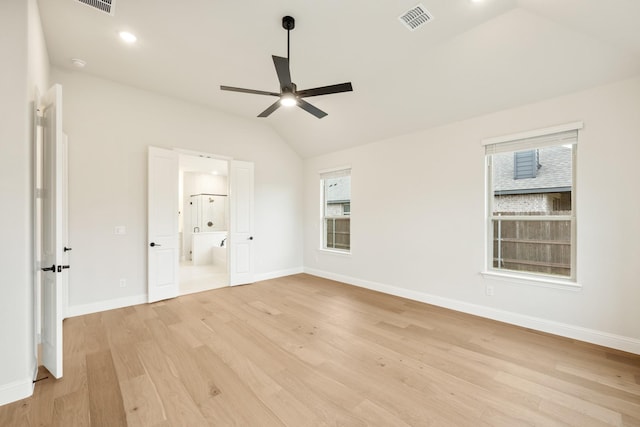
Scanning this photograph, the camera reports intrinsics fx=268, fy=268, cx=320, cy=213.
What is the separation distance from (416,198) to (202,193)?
6.99 meters

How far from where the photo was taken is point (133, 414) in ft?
6.14

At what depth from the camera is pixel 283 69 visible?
2469 mm

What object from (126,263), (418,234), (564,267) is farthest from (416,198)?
(126,263)

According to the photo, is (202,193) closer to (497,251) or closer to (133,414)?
(133,414)

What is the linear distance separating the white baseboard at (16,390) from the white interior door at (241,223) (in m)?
3.16

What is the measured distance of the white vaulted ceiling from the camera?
8.24ft

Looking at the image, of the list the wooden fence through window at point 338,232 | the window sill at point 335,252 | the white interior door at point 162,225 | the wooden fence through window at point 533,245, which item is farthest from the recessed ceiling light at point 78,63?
the wooden fence through window at point 533,245

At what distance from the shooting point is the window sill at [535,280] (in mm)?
3026

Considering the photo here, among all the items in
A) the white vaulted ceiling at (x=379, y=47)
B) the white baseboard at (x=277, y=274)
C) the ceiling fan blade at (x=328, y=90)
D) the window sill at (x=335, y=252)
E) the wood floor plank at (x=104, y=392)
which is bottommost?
the wood floor plank at (x=104, y=392)

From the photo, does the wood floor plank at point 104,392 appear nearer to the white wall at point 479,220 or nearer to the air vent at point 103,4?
the air vent at point 103,4

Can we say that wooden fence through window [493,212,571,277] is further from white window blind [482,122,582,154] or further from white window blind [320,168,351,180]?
white window blind [320,168,351,180]

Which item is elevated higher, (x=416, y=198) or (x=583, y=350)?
(x=416, y=198)

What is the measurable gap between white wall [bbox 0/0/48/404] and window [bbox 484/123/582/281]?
483cm

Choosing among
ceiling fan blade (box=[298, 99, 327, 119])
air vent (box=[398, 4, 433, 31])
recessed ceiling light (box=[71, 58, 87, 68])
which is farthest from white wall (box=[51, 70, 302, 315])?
air vent (box=[398, 4, 433, 31])
